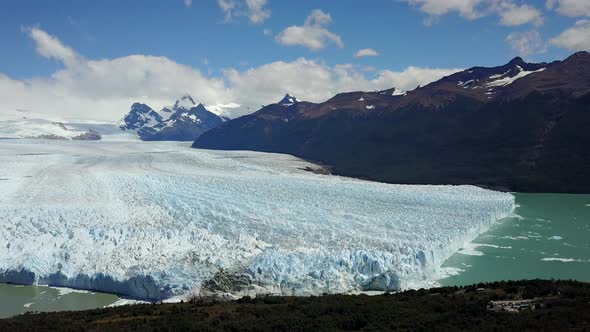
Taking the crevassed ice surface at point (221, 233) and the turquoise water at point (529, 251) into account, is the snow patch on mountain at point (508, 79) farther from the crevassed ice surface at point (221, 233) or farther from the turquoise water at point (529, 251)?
the crevassed ice surface at point (221, 233)

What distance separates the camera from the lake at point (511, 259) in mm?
22047

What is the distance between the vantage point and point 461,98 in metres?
105

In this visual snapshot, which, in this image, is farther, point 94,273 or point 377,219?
point 377,219

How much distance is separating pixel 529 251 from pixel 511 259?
2493 mm

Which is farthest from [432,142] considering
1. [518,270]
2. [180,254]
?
[180,254]

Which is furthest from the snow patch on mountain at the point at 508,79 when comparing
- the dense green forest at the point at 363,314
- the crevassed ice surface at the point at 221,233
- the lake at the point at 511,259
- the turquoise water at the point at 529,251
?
the dense green forest at the point at 363,314

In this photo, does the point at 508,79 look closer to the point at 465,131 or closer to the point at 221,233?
the point at 465,131

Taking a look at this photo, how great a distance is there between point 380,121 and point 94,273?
95661mm

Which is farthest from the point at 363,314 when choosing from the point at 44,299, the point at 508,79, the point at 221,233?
the point at 508,79

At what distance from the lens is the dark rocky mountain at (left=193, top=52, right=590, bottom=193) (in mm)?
69000

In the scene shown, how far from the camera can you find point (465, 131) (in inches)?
3583

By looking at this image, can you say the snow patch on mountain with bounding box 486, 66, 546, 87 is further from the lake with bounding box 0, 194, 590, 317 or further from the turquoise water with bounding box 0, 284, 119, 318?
the turquoise water with bounding box 0, 284, 119, 318

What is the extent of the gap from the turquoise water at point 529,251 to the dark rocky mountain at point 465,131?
2301cm

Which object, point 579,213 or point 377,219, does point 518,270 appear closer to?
point 377,219
